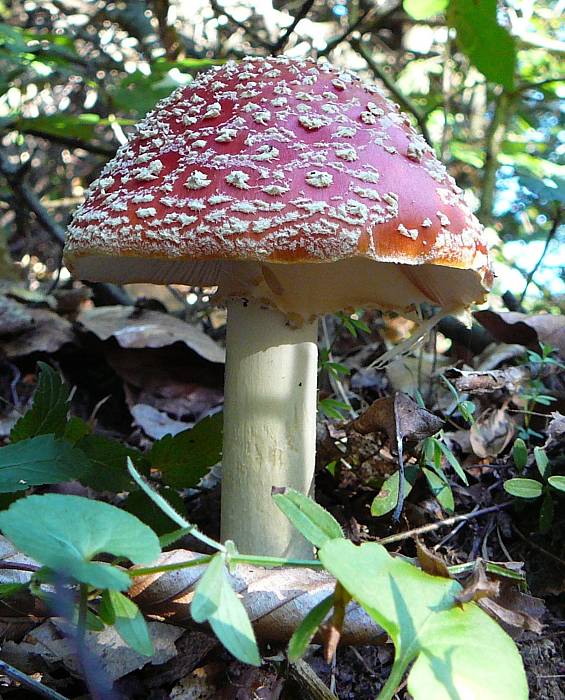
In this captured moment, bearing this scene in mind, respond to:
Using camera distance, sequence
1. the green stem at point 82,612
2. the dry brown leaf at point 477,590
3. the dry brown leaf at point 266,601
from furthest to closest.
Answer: the dry brown leaf at point 266,601 < the dry brown leaf at point 477,590 < the green stem at point 82,612

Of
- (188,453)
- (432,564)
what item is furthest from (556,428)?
(188,453)

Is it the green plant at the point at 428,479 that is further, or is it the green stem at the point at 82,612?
the green plant at the point at 428,479

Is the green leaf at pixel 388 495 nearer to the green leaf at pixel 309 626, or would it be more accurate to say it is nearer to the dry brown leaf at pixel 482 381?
the dry brown leaf at pixel 482 381

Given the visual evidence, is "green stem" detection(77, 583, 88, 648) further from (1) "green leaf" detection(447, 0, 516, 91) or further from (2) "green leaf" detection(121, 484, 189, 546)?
(1) "green leaf" detection(447, 0, 516, 91)

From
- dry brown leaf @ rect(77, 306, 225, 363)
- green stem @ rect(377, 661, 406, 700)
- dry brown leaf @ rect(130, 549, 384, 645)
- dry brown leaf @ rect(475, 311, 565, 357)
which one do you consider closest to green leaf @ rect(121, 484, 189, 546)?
dry brown leaf @ rect(130, 549, 384, 645)

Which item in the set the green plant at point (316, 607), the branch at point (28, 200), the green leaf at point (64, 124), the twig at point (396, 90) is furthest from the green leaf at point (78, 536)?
the branch at point (28, 200)

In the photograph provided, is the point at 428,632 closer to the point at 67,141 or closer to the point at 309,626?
the point at 309,626

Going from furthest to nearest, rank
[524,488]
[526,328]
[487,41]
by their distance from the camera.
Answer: [526,328] → [487,41] → [524,488]

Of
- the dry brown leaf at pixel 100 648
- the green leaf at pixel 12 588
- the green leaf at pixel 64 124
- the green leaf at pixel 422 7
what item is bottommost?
the dry brown leaf at pixel 100 648
